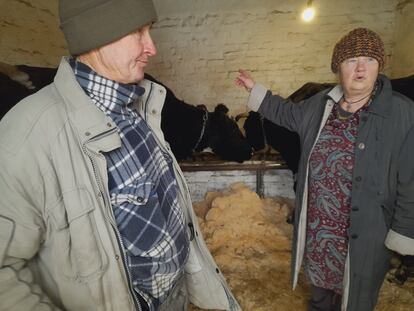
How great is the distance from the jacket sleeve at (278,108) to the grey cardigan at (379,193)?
251 mm

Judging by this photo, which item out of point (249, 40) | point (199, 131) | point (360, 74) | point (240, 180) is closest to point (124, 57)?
point (360, 74)

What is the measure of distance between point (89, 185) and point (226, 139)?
213 cm

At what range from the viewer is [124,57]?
0.88 m

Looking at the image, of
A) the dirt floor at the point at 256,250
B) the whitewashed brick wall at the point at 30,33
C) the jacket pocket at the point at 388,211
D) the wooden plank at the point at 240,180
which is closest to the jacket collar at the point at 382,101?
the jacket pocket at the point at 388,211

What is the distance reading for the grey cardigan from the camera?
130 centimetres

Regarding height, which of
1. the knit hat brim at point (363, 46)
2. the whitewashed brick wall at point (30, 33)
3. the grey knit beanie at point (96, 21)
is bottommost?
the knit hat brim at point (363, 46)

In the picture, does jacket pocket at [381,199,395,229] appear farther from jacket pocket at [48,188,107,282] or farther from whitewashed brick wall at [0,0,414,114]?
whitewashed brick wall at [0,0,414,114]

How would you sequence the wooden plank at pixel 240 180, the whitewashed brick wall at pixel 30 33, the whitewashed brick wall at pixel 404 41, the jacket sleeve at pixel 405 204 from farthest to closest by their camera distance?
the wooden plank at pixel 240 180
the whitewashed brick wall at pixel 404 41
the whitewashed brick wall at pixel 30 33
the jacket sleeve at pixel 405 204

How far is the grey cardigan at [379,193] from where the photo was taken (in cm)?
130

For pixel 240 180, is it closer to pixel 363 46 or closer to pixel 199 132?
pixel 199 132

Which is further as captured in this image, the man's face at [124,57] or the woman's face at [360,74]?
the woman's face at [360,74]

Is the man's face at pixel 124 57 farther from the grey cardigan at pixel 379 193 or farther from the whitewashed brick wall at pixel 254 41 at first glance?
the whitewashed brick wall at pixel 254 41

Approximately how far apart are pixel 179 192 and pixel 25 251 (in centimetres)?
60

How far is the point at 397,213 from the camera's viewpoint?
1.35 metres
